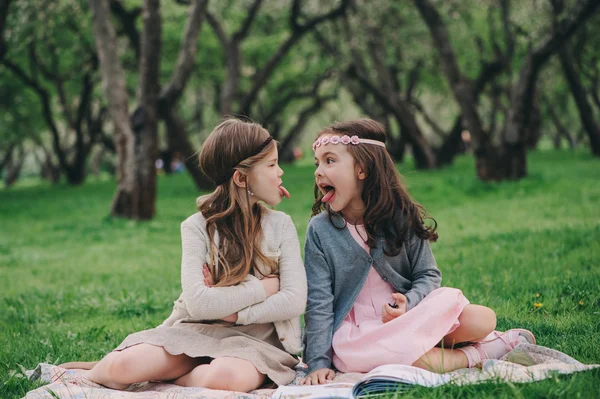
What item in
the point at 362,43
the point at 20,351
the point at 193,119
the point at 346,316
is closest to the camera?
the point at 346,316

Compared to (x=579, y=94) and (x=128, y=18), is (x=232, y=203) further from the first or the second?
(x=579, y=94)

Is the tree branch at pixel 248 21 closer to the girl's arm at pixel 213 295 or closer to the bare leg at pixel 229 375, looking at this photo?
the girl's arm at pixel 213 295

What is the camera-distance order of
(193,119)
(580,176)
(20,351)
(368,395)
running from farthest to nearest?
(193,119) < (580,176) < (20,351) < (368,395)

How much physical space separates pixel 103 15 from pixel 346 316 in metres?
9.47

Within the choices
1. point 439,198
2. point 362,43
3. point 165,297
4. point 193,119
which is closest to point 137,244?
point 165,297

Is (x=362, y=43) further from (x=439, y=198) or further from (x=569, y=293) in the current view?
(x=569, y=293)

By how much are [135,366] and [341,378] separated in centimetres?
105

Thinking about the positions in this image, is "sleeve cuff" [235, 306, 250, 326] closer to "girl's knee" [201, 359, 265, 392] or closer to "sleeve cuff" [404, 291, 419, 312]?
"girl's knee" [201, 359, 265, 392]

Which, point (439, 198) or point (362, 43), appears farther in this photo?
point (362, 43)

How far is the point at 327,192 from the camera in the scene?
3746 millimetres

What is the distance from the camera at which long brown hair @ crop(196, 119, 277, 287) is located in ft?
11.6

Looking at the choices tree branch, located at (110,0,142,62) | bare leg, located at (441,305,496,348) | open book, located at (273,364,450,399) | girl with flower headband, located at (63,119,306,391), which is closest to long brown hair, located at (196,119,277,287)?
girl with flower headband, located at (63,119,306,391)

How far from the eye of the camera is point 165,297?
19.1 feet

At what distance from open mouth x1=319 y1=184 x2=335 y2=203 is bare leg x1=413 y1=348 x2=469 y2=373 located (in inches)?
38.7
